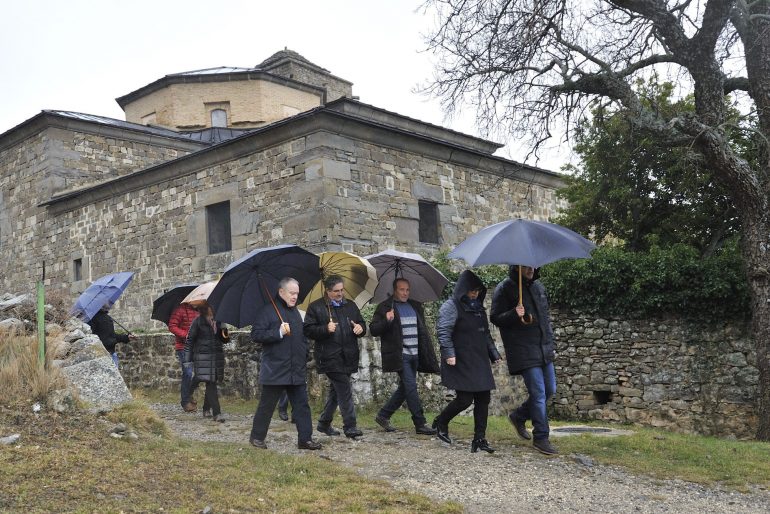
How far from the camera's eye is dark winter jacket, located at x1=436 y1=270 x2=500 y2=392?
23.0 ft

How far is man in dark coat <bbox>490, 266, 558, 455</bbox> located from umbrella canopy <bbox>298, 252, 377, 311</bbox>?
177 cm

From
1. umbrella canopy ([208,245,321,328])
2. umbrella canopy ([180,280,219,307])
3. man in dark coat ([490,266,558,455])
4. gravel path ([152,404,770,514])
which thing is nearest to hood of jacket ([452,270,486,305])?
man in dark coat ([490,266,558,455])

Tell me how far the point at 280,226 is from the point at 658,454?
946cm

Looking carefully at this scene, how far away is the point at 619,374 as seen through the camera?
12.6 metres

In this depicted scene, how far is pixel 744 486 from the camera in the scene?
243 inches

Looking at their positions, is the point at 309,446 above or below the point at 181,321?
below

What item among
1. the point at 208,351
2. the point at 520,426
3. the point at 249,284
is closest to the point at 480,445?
the point at 520,426

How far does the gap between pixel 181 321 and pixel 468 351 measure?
17.1 ft

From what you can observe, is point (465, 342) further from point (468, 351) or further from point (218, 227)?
point (218, 227)

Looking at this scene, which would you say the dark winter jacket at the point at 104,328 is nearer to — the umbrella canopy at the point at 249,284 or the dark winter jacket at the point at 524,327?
the umbrella canopy at the point at 249,284

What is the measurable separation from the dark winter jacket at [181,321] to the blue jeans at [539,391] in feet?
18.4

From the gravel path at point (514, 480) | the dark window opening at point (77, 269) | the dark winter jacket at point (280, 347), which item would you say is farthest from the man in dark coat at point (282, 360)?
the dark window opening at point (77, 269)

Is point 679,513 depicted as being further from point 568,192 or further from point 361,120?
point 568,192

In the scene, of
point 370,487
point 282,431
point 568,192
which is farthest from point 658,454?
point 568,192
